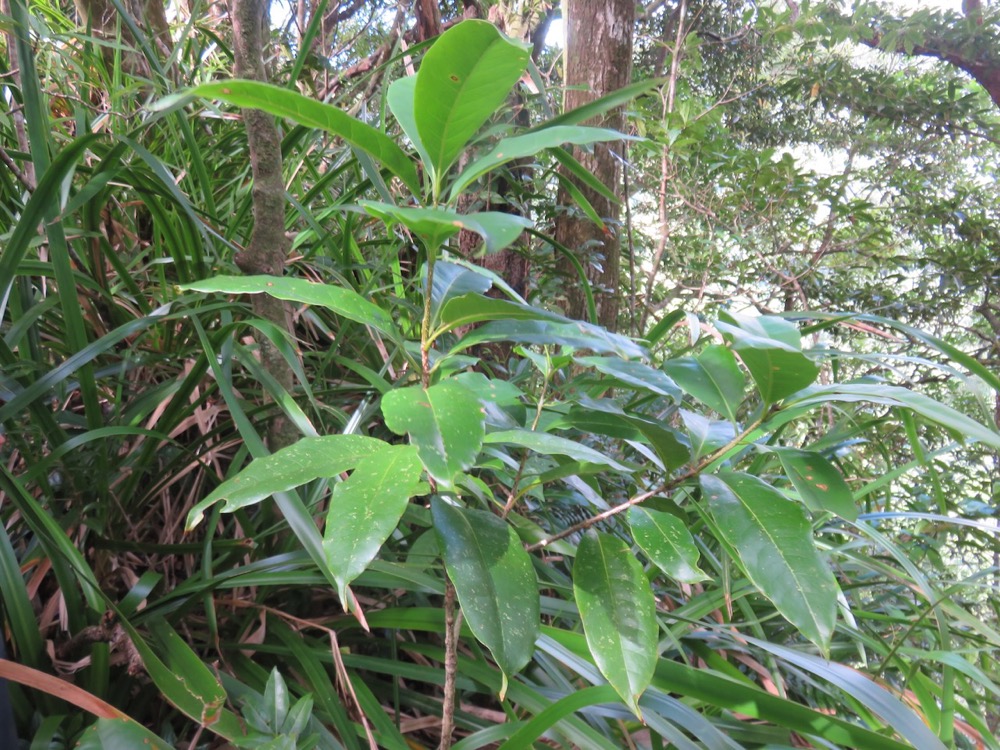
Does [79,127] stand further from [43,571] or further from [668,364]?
[668,364]

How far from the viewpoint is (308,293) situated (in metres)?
0.33

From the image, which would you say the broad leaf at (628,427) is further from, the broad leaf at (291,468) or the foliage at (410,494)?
the broad leaf at (291,468)

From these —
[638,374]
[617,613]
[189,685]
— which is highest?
[638,374]

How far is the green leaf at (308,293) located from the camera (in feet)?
1.05

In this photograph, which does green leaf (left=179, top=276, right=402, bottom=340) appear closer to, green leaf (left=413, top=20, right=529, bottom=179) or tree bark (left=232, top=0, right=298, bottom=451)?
green leaf (left=413, top=20, right=529, bottom=179)

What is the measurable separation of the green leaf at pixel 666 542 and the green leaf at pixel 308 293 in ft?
0.54

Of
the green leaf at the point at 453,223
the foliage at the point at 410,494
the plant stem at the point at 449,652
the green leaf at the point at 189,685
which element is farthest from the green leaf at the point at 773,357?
the green leaf at the point at 189,685

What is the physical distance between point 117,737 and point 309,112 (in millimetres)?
389

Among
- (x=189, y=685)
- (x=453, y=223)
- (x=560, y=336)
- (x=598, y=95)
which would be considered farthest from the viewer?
(x=598, y=95)

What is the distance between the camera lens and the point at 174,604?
58cm

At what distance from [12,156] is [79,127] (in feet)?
0.26

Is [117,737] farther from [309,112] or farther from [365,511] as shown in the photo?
[309,112]

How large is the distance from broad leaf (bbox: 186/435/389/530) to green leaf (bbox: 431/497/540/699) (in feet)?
0.17

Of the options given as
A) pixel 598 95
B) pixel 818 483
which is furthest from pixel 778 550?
pixel 598 95
